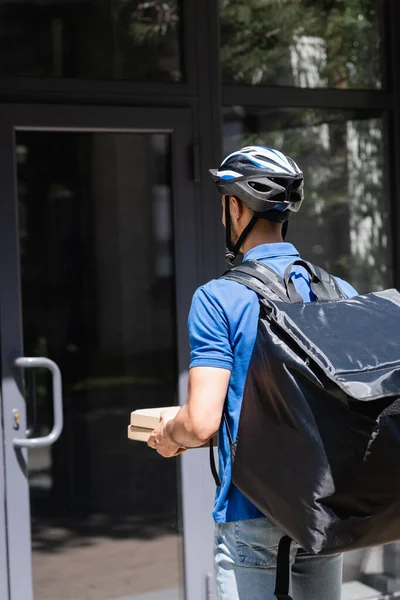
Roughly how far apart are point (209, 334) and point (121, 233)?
1.82 m

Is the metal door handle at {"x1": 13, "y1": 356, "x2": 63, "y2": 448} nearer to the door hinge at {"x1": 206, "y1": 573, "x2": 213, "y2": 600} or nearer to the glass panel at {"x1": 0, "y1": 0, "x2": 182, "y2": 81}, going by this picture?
the door hinge at {"x1": 206, "y1": 573, "x2": 213, "y2": 600}

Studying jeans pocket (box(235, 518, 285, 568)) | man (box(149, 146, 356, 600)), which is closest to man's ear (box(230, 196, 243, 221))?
man (box(149, 146, 356, 600))

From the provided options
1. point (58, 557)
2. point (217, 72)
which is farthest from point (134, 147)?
point (58, 557)

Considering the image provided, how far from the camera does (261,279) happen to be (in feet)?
7.09

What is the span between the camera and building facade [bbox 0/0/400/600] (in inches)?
142

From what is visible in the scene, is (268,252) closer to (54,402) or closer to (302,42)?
(54,402)

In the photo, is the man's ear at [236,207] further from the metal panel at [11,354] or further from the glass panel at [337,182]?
the glass panel at [337,182]

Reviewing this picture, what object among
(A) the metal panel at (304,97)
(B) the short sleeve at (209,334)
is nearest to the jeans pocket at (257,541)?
(B) the short sleeve at (209,334)

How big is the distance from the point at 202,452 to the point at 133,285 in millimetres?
731

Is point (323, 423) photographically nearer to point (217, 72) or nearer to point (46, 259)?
point (46, 259)

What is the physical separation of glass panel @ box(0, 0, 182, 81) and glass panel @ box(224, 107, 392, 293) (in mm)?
460

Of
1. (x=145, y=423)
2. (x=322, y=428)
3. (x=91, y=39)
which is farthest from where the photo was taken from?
(x=91, y=39)

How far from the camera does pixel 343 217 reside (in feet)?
14.2

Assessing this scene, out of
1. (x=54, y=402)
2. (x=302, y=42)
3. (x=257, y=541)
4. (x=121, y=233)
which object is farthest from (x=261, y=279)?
(x=302, y=42)
